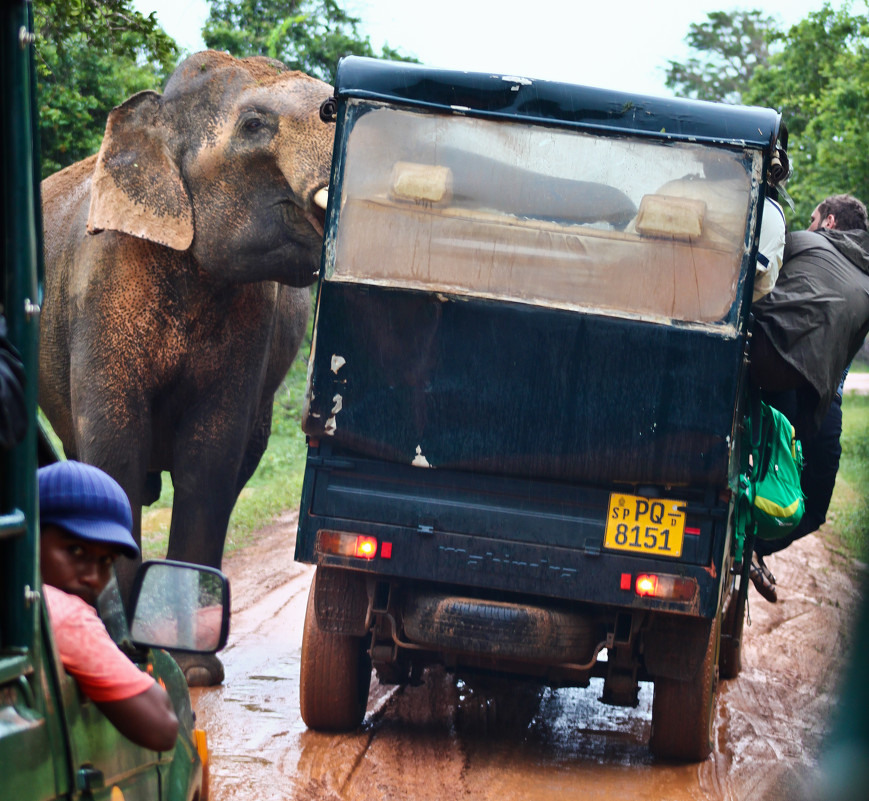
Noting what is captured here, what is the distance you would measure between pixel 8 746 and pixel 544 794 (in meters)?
3.38

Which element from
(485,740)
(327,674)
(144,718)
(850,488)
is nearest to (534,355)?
(327,674)

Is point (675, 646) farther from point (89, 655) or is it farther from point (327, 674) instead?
point (89, 655)

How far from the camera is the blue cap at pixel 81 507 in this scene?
7.08 feet

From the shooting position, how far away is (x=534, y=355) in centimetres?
484

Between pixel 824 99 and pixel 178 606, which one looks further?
pixel 824 99

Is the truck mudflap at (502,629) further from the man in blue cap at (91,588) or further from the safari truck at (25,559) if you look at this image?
the safari truck at (25,559)

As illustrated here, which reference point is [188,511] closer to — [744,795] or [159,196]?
[159,196]

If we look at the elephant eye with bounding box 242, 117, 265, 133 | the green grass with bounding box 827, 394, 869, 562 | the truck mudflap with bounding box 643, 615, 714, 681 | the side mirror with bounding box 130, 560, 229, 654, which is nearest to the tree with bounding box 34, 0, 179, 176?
the elephant eye with bounding box 242, 117, 265, 133

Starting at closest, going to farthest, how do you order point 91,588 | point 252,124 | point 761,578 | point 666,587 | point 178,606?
point 91,588, point 178,606, point 666,587, point 252,124, point 761,578

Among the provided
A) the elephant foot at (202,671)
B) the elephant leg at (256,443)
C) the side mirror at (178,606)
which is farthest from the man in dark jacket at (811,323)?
the elephant leg at (256,443)

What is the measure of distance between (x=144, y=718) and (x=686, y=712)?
343 centimetres

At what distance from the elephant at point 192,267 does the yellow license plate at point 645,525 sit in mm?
2073

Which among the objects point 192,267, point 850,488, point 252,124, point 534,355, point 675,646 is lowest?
point 850,488

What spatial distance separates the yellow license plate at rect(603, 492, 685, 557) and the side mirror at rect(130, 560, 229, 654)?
8.23 ft
